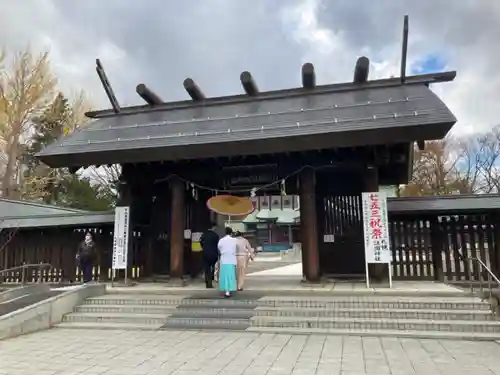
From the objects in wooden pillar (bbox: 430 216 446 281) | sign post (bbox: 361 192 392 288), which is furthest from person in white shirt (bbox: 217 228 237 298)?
wooden pillar (bbox: 430 216 446 281)

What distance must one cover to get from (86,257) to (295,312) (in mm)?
6940

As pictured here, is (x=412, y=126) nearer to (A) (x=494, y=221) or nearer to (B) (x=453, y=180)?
(A) (x=494, y=221)

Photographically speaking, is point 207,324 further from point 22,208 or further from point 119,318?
point 22,208

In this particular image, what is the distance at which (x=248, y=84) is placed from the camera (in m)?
11.5

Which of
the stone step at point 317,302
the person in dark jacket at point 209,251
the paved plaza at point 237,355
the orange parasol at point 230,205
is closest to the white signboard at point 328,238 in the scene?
the orange parasol at point 230,205

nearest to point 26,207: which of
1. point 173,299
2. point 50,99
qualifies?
point 50,99

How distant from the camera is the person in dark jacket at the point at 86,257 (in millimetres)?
11789

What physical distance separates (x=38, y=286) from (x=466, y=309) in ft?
32.4

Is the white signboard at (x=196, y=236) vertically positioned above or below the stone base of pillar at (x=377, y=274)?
above

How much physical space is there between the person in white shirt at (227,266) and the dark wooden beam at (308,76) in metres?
5.17

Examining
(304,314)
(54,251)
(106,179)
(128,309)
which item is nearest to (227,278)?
(304,314)

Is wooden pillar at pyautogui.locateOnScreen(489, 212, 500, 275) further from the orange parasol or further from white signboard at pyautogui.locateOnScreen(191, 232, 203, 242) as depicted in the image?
Answer: white signboard at pyautogui.locateOnScreen(191, 232, 203, 242)

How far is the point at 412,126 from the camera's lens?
26.8 feet

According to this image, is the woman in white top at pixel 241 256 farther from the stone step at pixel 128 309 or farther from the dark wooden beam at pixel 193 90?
the dark wooden beam at pixel 193 90
